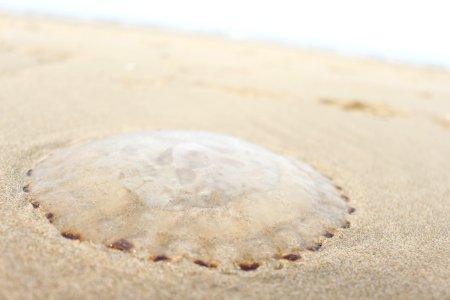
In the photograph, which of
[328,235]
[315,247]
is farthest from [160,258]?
[328,235]

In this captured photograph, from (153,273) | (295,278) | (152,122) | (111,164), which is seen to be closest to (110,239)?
(153,273)

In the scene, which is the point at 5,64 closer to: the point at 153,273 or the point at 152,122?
the point at 152,122

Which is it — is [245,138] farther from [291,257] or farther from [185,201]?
[291,257]

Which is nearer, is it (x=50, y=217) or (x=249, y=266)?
(x=249, y=266)

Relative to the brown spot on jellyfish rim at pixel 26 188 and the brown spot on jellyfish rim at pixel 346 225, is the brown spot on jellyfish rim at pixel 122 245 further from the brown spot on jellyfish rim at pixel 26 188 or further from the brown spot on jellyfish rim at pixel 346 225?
the brown spot on jellyfish rim at pixel 346 225

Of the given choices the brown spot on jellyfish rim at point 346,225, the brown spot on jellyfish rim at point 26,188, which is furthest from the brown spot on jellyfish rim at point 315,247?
the brown spot on jellyfish rim at point 26,188

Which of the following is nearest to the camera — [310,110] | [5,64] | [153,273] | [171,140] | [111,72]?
[153,273]
